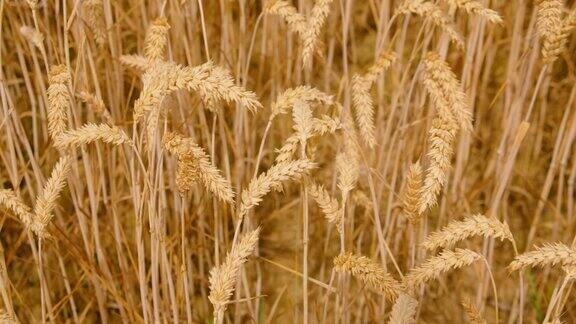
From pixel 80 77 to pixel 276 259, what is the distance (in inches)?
22.9

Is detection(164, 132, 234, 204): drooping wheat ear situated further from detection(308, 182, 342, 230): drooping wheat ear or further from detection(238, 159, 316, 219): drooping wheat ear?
detection(308, 182, 342, 230): drooping wheat ear

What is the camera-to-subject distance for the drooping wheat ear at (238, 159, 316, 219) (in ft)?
2.42

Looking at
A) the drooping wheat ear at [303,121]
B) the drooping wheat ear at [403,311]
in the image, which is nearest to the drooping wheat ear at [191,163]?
the drooping wheat ear at [303,121]

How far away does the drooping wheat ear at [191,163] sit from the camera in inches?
29.3

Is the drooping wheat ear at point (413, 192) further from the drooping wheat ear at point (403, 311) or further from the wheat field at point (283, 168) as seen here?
the drooping wheat ear at point (403, 311)

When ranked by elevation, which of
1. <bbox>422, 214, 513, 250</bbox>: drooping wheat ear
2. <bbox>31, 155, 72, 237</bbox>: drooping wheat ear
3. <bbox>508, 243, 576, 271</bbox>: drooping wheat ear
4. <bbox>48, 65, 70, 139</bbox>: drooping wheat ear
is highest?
<bbox>48, 65, 70, 139</bbox>: drooping wheat ear

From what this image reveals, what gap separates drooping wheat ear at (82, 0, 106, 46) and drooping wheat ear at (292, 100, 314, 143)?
420mm

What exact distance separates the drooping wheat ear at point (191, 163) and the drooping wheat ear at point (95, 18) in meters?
0.39

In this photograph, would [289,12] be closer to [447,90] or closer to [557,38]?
[447,90]

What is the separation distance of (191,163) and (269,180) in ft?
0.30


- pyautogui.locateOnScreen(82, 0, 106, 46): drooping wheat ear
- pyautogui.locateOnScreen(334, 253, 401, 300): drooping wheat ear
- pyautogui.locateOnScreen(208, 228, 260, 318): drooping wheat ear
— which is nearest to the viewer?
pyautogui.locateOnScreen(208, 228, 260, 318): drooping wheat ear

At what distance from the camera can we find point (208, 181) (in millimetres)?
775

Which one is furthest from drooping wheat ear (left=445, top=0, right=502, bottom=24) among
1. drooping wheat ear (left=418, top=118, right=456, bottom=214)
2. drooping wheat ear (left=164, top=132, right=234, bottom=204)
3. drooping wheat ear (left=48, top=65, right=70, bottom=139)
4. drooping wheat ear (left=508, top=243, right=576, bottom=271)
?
drooping wheat ear (left=48, top=65, right=70, bottom=139)

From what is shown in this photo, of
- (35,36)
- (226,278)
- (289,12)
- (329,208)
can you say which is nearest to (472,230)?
(329,208)
